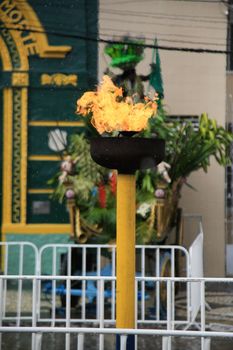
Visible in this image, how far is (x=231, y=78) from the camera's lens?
39.8ft

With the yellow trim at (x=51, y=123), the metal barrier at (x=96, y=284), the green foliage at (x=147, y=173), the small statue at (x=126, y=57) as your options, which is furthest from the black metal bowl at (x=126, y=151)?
the yellow trim at (x=51, y=123)

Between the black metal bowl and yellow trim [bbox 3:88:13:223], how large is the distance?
6398 millimetres

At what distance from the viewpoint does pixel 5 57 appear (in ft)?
38.0

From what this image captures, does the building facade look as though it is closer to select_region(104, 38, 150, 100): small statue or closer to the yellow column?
select_region(104, 38, 150, 100): small statue

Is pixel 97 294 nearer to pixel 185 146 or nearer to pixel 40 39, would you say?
pixel 185 146

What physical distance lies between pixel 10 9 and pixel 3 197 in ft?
8.76

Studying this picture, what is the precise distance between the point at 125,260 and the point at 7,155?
651 cm

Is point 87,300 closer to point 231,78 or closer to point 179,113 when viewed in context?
point 179,113

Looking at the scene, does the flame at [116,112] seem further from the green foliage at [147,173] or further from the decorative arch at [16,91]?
the decorative arch at [16,91]

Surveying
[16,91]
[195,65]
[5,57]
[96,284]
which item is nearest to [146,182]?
[96,284]

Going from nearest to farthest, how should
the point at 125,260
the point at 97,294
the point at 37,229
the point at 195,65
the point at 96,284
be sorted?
the point at 125,260 → the point at 97,294 → the point at 96,284 → the point at 37,229 → the point at 195,65

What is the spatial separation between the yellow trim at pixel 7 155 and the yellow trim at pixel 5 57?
1.07 ft

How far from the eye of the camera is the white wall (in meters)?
11.9

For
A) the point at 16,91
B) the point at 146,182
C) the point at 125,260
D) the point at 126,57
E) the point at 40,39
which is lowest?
the point at 125,260
